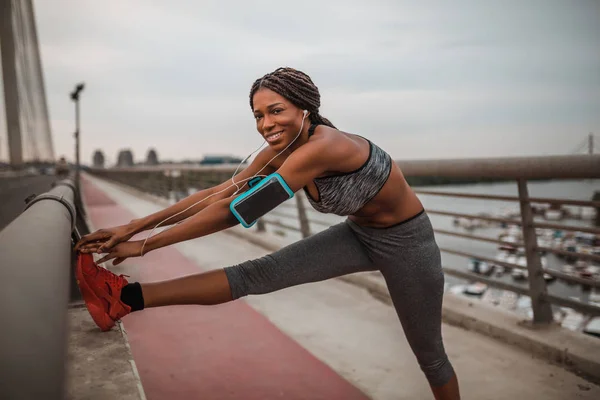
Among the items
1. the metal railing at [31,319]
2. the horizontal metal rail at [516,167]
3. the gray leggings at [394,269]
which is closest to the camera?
the metal railing at [31,319]

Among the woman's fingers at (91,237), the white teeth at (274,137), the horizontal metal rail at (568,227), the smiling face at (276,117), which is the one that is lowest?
the horizontal metal rail at (568,227)

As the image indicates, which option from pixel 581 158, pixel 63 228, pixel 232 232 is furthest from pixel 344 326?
pixel 232 232

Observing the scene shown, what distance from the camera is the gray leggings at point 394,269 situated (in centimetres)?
210

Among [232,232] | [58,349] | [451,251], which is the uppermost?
[58,349]

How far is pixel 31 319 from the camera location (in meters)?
0.66

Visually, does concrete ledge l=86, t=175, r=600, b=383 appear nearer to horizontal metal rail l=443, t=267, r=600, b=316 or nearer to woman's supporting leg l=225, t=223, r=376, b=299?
horizontal metal rail l=443, t=267, r=600, b=316

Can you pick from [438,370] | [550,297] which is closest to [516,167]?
[550,297]

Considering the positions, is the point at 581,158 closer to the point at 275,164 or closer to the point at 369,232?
the point at 369,232

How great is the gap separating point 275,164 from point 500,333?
2076 mm

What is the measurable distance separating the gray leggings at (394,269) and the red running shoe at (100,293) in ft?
1.52

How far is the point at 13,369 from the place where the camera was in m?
0.58

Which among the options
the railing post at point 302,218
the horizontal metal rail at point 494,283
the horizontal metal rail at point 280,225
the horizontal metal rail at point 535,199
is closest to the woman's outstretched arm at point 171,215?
the horizontal metal rail at point 494,283

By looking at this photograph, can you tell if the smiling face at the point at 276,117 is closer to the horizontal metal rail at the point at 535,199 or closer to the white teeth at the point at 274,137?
the white teeth at the point at 274,137

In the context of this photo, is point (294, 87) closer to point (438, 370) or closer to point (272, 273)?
point (272, 273)
